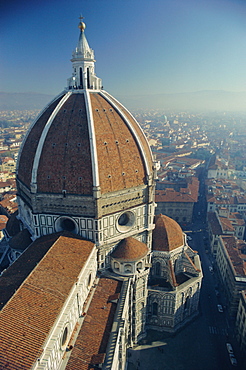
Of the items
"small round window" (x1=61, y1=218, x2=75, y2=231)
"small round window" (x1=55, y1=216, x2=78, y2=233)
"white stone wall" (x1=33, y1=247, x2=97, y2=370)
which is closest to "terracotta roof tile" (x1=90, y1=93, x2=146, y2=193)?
"small round window" (x1=55, y1=216, x2=78, y2=233)

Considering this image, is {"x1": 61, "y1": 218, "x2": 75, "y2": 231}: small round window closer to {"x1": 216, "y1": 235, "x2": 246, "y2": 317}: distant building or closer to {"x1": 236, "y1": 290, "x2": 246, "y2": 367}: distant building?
{"x1": 236, "y1": 290, "x2": 246, "y2": 367}: distant building

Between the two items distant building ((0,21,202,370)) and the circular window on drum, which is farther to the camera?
the circular window on drum

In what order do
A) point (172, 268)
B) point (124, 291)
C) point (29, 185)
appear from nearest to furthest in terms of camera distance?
point (124, 291) < point (29, 185) < point (172, 268)

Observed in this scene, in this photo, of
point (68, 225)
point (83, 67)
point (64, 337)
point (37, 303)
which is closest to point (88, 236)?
point (68, 225)

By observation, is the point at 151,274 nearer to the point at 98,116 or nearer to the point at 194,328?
the point at 194,328

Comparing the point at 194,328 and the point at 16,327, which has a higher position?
the point at 16,327

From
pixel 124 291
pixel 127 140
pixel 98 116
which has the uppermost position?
pixel 98 116

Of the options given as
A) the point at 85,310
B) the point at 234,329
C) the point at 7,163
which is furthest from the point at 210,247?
the point at 7,163
